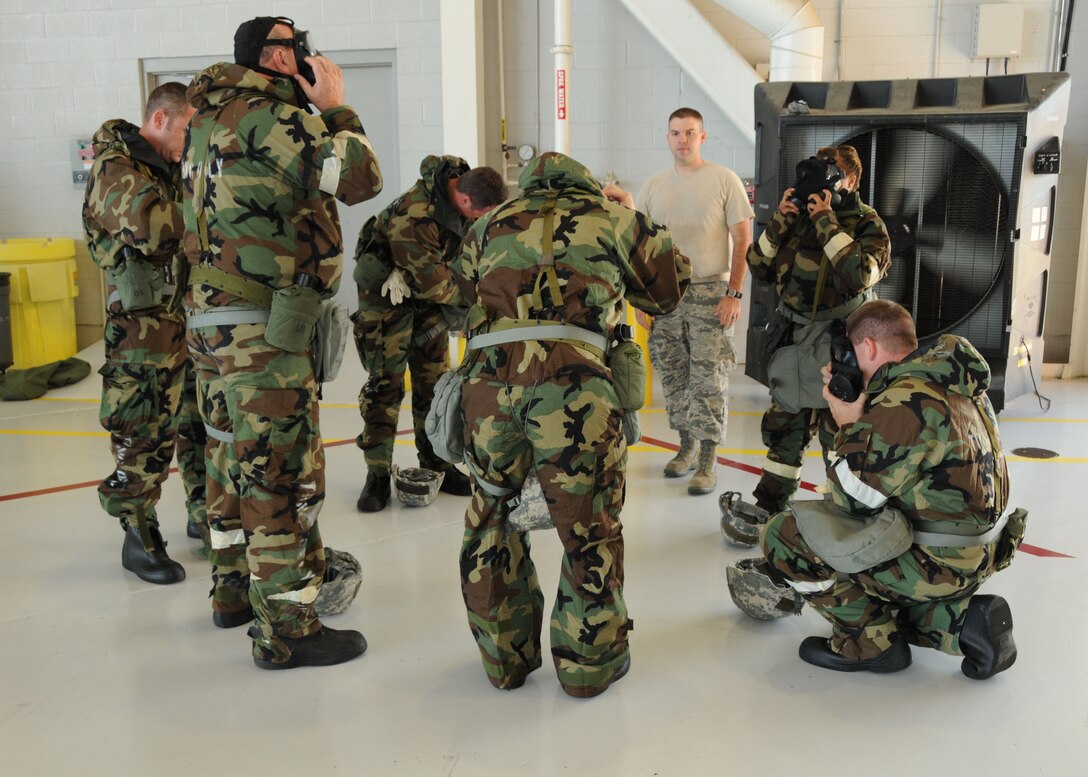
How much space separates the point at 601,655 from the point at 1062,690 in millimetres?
1333

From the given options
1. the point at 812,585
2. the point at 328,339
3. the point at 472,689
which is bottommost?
the point at 472,689

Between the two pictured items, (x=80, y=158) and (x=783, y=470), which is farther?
(x=80, y=158)

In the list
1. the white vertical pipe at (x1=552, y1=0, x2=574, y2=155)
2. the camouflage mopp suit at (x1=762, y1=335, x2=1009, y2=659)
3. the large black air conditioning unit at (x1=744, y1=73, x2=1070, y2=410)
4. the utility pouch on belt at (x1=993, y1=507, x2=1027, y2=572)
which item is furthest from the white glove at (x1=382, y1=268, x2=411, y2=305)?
the white vertical pipe at (x1=552, y1=0, x2=574, y2=155)

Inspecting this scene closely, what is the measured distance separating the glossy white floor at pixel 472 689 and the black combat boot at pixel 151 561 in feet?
0.20

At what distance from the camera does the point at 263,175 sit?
113 inches

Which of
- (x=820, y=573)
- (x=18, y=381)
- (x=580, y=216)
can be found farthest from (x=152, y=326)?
(x=18, y=381)

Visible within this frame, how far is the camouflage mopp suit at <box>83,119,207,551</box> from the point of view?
365 centimetres

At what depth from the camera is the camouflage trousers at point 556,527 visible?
8.80 feet

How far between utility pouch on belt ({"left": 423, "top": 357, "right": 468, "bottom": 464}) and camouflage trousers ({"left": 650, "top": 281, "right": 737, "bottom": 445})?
2168 millimetres

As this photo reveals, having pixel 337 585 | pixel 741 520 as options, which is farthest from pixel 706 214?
pixel 337 585

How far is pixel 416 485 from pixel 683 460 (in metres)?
1.36

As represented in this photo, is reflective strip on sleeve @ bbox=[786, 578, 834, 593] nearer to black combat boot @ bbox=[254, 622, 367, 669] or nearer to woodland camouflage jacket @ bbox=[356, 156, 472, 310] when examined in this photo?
black combat boot @ bbox=[254, 622, 367, 669]

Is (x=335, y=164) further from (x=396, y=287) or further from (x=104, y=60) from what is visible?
(x=104, y=60)

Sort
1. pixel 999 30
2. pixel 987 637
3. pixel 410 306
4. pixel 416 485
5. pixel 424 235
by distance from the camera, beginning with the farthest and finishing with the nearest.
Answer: pixel 999 30 < pixel 416 485 < pixel 410 306 < pixel 424 235 < pixel 987 637
